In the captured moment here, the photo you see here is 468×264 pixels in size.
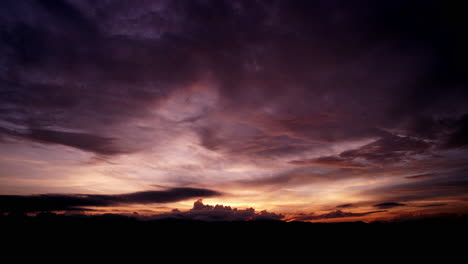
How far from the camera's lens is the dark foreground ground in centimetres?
12275

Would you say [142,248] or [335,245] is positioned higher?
[335,245]

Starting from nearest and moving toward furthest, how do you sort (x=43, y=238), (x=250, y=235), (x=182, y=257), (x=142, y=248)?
(x=182, y=257) < (x=142, y=248) < (x=43, y=238) < (x=250, y=235)

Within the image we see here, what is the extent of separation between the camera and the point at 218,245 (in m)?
158

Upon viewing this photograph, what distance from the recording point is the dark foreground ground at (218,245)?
122750 mm

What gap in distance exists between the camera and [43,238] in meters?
159

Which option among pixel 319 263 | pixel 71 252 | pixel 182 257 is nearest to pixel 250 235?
pixel 182 257

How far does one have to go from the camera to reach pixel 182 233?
17988cm

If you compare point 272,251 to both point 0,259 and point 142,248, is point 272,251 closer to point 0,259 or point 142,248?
point 142,248

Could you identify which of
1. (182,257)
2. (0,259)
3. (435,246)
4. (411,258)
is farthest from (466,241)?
(0,259)

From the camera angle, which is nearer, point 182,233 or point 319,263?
point 319,263

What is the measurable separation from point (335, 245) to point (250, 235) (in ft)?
217

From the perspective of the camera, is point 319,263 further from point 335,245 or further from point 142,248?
point 142,248

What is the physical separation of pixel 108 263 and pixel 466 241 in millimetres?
230112

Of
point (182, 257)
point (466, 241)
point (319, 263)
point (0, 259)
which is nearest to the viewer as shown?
point (319, 263)
